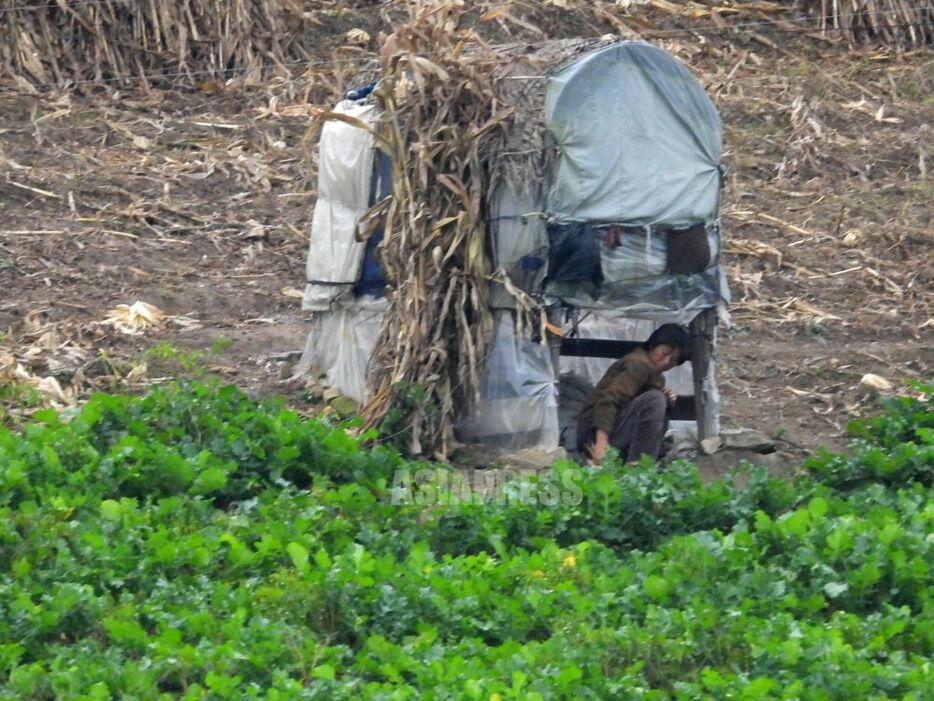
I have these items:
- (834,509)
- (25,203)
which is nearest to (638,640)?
(834,509)

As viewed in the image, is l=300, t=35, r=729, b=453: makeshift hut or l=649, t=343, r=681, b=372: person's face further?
l=649, t=343, r=681, b=372: person's face

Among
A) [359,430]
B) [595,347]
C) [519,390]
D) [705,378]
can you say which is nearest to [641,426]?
[705,378]

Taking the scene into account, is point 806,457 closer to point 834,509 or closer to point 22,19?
point 834,509

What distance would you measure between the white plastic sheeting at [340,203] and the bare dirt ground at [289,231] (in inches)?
16.1

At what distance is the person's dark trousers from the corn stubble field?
761mm

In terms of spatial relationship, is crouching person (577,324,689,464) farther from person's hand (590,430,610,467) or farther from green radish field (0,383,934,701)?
green radish field (0,383,934,701)

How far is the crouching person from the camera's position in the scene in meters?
9.66

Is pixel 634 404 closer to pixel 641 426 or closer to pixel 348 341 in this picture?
pixel 641 426

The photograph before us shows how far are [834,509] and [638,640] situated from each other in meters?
2.05

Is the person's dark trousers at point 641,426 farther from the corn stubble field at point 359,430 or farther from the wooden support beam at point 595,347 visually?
the wooden support beam at point 595,347

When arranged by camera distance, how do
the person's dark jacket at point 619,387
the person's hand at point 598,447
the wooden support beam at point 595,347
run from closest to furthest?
the person's hand at point 598,447, the person's dark jacket at point 619,387, the wooden support beam at point 595,347

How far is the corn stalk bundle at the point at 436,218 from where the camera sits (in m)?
9.30
